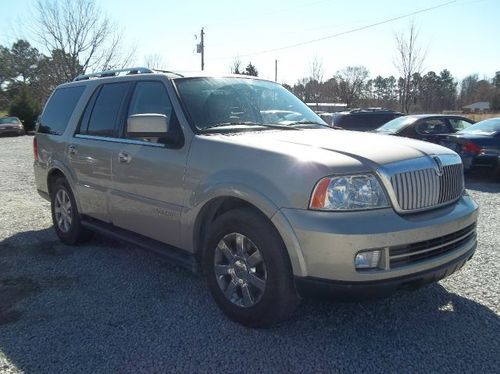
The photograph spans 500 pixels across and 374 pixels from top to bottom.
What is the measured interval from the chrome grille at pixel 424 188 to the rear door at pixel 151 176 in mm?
1651

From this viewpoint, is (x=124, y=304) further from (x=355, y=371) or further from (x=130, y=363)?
(x=355, y=371)

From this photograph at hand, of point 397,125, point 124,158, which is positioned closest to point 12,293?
point 124,158

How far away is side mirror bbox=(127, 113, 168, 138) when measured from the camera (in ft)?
12.4

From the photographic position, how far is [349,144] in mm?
3459

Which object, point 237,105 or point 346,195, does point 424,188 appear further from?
point 237,105

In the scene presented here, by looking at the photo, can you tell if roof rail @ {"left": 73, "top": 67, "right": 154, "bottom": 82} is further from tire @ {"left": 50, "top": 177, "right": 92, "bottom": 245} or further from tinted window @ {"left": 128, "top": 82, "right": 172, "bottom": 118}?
tire @ {"left": 50, "top": 177, "right": 92, "bottom": 245}

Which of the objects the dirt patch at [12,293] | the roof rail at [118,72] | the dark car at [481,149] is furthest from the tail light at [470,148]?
the dirt patch at [12,293]

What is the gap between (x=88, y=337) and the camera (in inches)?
132

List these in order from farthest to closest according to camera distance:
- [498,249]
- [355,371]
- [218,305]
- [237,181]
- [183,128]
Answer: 1. [498,249]
2. [183,128]
3. [218,305]
4. [237,181]
5. [355,371]

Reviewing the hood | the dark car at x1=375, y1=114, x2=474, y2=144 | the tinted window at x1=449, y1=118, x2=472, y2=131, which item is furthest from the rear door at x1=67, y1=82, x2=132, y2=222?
the tinted window at x1=449, y1=118, x2=472, y2=131

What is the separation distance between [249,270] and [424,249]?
1.17 metres

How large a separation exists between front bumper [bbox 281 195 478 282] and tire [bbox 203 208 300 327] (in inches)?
7.0

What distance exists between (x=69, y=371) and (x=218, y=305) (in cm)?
113

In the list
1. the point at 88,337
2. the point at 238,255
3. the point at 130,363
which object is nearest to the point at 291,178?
the point at 238,255
